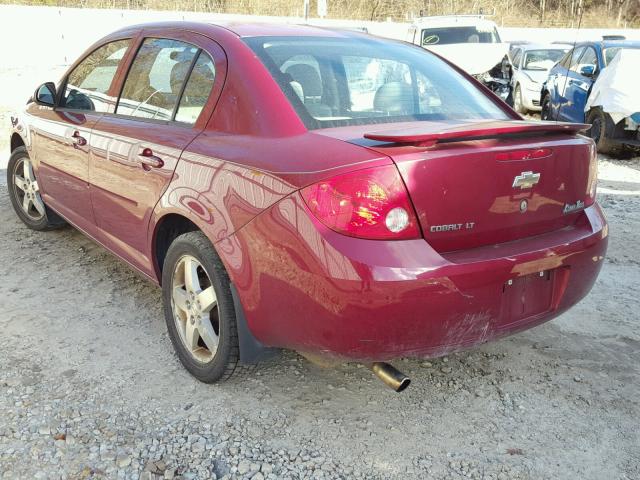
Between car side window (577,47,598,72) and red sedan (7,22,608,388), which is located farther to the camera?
car side window (577,47,598,72)

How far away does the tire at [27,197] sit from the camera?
4.86 meters

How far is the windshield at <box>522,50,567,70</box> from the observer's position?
45.8 feet

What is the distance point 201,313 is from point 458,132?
1.40 meters

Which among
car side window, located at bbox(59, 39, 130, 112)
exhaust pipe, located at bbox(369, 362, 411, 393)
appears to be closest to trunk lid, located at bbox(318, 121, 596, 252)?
exhaust pipe, located at bbox(369, 362, 411, 393)

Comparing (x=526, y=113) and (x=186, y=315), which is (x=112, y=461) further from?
(x=526, y=113)

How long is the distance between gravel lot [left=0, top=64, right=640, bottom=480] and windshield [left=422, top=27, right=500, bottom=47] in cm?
1010

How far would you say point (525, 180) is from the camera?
7.93 feet

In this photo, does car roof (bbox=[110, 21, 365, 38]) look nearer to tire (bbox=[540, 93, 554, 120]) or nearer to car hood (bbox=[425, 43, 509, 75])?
tire (bbox=[540, 93, 554, 120])

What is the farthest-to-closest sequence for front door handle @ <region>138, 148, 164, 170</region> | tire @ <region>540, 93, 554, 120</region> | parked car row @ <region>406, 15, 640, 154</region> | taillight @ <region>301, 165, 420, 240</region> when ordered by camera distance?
tire @ <region>540, 93, 554, 120</region> < parked car row @ <region>406, 15, 640, 154</region> < front door handle @ <region>138, 148, 164, 170</region> < taillight @ <region>301, 165, 420, 240</region>

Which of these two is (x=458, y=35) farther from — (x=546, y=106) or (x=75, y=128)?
(x=75, y=128)

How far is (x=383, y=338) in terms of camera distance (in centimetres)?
222

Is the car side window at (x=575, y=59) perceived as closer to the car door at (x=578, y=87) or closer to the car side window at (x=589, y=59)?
the car door at (x=578, y=87)

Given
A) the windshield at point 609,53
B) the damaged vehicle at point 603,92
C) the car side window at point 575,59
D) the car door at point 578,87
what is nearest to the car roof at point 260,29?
the damaged vehicle at point 603,92

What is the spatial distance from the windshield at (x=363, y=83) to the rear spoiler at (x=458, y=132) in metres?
0.30
